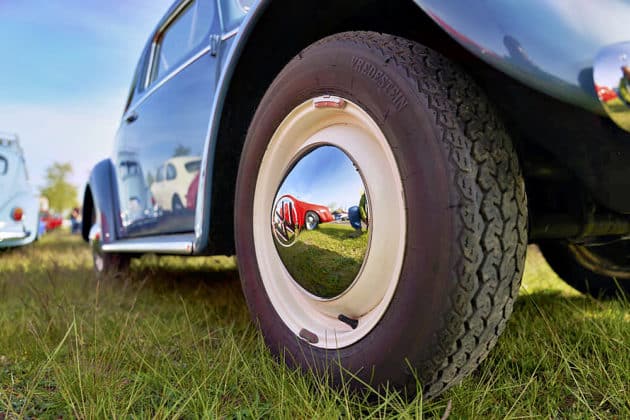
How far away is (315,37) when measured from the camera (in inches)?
59.8

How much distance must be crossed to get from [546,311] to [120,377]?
1593mm

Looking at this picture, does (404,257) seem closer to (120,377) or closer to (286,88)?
(286,88)

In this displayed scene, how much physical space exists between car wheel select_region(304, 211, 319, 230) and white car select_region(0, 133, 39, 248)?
5.50 metres

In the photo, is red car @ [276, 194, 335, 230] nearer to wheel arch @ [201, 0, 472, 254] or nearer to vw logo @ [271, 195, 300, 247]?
vw logo @ [271, 195, 300, 247]

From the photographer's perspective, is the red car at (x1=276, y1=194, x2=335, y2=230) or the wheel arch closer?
the red car at (x1=276, y1=194, x2=335, y2=230)

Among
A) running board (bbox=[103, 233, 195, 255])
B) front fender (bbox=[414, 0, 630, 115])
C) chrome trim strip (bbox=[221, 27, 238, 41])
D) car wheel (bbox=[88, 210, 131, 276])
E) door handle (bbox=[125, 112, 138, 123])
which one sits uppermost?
chrome trim strip (bbox=[221, 27, 238, 41])

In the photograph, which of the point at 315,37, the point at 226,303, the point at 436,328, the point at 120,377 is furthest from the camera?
the point at 226,303

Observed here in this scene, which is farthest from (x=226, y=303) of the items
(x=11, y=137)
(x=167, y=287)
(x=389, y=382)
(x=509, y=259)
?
(x=11, y=137)

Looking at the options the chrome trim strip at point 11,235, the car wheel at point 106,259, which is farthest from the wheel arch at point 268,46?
the chrome trim strip at point 11,235

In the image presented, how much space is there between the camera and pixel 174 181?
7.55 feet

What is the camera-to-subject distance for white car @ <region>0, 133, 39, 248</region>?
574 cm

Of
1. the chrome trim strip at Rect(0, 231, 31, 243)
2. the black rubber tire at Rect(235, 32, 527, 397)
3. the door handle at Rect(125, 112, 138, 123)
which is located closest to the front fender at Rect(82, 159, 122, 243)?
the door handle at Rect(125, 112, 138, 123)

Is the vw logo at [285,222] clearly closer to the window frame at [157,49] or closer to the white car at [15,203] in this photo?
the window frame at [157,49]

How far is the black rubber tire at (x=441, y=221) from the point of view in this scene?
0.89 metres
